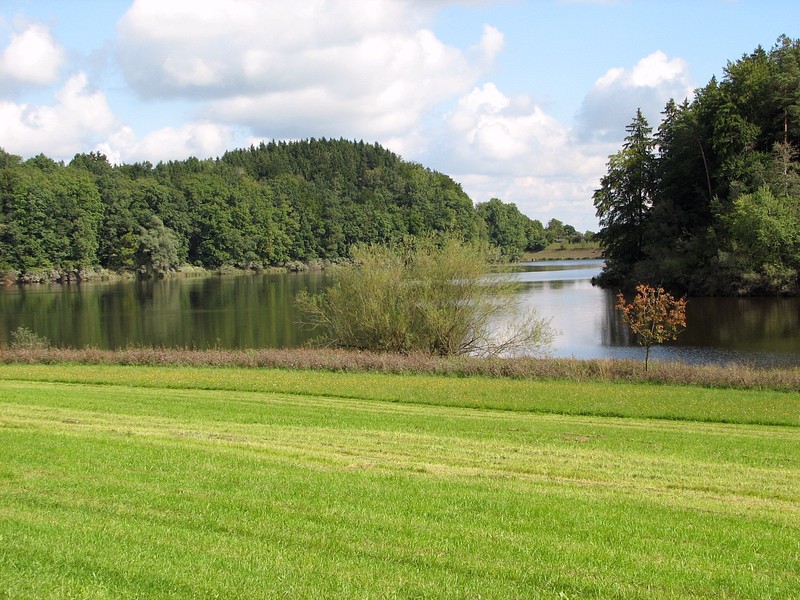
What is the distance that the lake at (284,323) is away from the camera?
39.2m

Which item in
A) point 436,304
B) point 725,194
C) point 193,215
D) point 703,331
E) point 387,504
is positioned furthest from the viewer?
point 193,215

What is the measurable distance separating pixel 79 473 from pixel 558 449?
8.44 meters

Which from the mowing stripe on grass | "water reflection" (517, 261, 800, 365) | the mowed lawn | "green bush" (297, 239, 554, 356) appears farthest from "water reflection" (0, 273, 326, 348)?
the mowed lawn

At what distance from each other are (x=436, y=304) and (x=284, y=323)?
66.6ft

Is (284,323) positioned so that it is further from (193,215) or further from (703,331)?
(193,215)

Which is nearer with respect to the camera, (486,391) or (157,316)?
(486,391)

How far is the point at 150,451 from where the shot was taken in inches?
469

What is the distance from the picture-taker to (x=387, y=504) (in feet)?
29.3

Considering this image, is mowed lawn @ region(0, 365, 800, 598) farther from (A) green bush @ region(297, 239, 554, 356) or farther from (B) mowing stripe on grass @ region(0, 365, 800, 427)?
(A) green bush @ region(297, 239, 554, 356)

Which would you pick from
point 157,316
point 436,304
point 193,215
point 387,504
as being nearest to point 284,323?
point 157,316

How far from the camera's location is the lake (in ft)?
129

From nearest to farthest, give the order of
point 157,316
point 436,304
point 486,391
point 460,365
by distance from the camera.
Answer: point 486,391, point 460,365, point 436,304, point 157,316

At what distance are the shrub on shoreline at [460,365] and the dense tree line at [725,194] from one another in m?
36.8

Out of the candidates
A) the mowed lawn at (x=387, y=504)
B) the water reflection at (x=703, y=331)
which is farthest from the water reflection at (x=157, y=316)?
the mowed lawn at (x=387, y=504)
